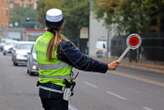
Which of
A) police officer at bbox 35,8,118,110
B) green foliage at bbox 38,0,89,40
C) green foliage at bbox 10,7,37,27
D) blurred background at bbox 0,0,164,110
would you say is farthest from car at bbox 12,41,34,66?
green foliage at bbox 10,7,37,27

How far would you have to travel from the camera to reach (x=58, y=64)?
276 inches

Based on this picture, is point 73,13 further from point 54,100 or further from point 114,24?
point 54,100

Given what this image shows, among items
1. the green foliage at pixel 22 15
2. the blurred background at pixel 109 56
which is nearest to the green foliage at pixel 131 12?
the blurred background at pixel 109 56

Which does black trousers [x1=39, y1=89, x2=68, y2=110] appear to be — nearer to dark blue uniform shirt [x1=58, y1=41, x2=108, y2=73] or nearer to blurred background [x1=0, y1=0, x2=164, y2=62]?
dark blue uniform shirt [x1=58, y1=41, x2=108, y2=73]

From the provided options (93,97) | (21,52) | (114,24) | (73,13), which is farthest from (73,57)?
(73,13)

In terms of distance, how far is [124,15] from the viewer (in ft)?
162

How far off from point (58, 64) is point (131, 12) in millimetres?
42021

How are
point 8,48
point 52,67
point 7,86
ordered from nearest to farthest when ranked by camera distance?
1. point 52,67
2. point 7,86
3. point 8,48

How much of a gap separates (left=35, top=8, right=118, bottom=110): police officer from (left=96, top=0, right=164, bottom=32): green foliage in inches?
1505

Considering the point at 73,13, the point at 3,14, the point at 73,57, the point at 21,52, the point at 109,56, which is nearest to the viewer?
the point at 73,57

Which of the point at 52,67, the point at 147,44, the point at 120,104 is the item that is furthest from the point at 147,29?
the point at 52,67

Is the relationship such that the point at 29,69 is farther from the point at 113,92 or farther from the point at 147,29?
the point at 147,29

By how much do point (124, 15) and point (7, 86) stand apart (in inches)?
1064

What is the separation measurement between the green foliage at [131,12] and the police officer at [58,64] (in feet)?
125
